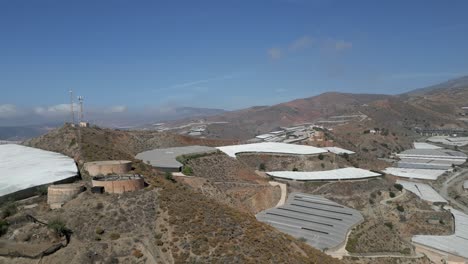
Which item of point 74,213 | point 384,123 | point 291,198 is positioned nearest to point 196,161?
point 291,198

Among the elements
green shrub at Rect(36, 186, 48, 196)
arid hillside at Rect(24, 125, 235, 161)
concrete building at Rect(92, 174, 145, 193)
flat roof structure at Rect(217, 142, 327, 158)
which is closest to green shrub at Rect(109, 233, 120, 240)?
concrete building at Rect(92, 174, 145, 193)

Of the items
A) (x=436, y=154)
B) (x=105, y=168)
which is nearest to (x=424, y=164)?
(x=436, y=154)

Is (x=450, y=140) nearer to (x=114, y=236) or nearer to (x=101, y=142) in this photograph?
(x=101, y=142)

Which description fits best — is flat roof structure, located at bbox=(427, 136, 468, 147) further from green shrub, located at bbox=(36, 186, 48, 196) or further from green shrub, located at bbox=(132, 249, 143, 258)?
green shrub, located at bbox=(36, 186, 48, 196)

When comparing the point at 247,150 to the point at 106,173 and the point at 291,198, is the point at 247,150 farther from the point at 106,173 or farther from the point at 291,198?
the point at 106,173

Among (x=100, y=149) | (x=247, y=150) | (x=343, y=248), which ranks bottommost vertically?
(x=343, y=248)

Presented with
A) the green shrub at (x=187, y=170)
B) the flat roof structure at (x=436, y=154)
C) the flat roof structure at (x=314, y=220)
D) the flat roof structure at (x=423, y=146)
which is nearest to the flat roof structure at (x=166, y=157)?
the green shrub at (x=187, y=170)
